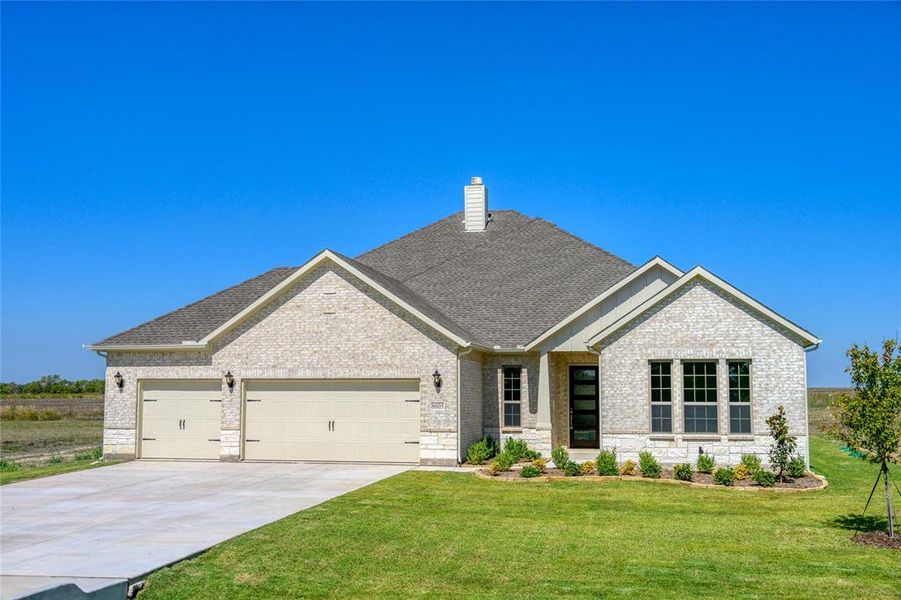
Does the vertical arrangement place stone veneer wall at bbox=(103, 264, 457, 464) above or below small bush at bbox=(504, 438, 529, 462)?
above

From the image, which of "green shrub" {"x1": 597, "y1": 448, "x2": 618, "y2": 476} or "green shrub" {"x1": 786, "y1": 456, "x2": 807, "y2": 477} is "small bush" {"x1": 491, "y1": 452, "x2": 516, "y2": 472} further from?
"green shrub" {"x1": 786, "y1": 456, "x2": 807, "y2": 477}

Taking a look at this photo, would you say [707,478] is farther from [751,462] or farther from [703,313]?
[703,313]

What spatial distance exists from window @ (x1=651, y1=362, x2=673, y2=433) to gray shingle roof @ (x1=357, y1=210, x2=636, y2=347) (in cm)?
396

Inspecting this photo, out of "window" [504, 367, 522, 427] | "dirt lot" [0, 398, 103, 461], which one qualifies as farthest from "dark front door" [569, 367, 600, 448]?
"dirt lot" [0, 398, 103, 461]

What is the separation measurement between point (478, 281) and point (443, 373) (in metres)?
7.00

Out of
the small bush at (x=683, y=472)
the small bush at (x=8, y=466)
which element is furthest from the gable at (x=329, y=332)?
the small bush at (x=683, y=472)

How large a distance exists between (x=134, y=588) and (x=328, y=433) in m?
12.8

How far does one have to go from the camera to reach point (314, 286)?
2291 centimetres

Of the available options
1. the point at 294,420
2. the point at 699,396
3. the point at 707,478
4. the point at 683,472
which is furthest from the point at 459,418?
the point at 707,478

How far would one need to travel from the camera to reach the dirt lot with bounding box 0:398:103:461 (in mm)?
29031

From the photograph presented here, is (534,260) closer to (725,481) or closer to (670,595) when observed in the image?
(725,481)

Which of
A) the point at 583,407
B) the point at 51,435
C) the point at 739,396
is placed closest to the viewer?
the point at 739,396

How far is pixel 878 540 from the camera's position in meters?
12.4

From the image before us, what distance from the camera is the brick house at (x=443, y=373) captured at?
20.4 meters
